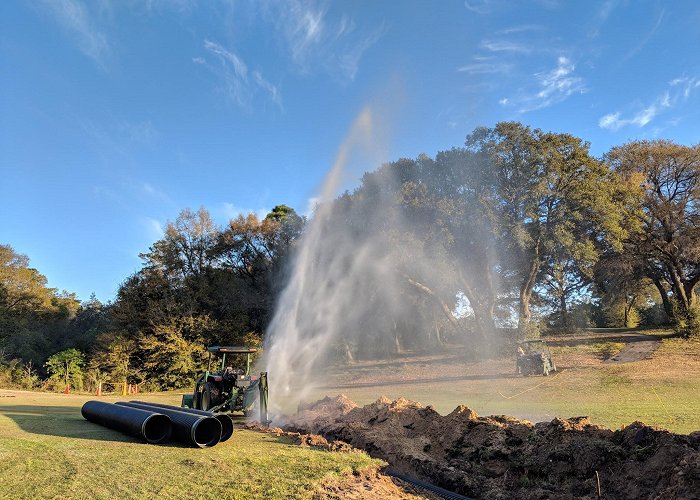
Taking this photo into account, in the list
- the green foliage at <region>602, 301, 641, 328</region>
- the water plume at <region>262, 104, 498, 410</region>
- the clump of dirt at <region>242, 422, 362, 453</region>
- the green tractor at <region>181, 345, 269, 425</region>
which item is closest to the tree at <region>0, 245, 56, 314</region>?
the water plume at <region>262, 104, 498, 410</region>

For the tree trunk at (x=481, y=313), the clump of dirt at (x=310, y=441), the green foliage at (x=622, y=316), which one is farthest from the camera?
the green foliage at (x=622, y=316)

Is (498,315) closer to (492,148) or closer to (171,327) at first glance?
(492,148)

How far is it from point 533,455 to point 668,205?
119ft

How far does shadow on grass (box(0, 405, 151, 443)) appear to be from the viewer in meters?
11.0

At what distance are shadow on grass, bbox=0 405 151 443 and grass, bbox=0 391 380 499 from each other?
0.17 m

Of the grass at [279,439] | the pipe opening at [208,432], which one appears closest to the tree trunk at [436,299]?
the grass at [279,439]

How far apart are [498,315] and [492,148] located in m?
13.1

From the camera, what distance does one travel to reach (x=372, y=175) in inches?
1443

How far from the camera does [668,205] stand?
36719 mm

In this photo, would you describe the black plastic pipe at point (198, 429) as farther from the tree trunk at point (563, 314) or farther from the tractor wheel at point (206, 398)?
the tree trunk at point (563, 314)

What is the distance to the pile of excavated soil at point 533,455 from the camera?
661cm

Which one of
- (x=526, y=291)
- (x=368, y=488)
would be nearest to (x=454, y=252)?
(x=526, y=291)

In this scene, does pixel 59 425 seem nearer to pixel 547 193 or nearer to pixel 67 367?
pixel 67 367

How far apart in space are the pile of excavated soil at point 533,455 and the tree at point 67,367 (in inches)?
1121
